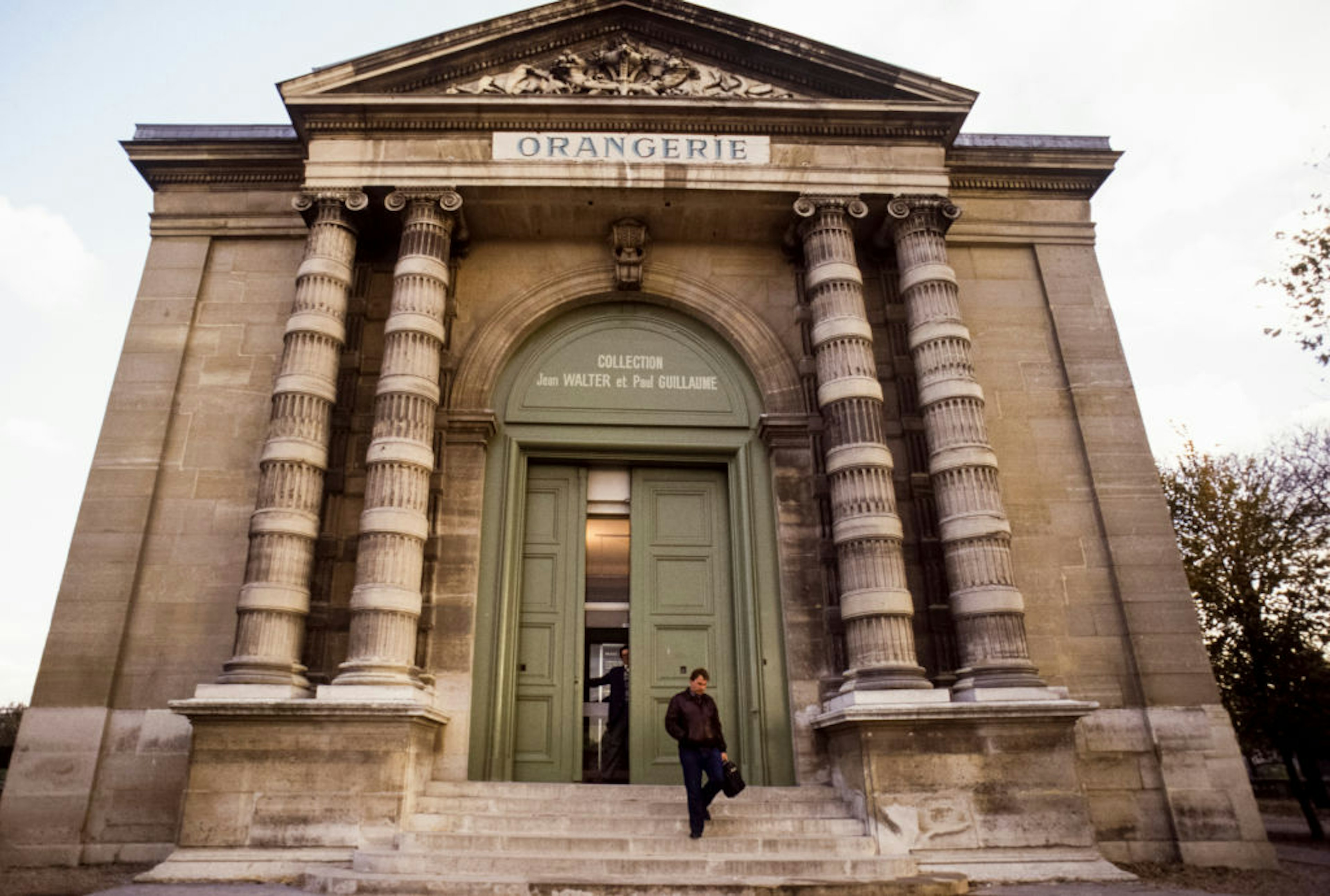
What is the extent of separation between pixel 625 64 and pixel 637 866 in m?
11.7

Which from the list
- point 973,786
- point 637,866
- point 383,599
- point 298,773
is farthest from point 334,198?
point 973,786

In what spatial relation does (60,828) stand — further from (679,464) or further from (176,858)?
(679,464)

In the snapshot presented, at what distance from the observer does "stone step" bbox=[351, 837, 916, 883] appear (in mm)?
8578

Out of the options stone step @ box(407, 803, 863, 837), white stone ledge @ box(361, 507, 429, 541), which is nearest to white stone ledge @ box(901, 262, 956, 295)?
stone step @ box(407, 803, 863, 837)

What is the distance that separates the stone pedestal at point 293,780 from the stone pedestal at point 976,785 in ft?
17.6

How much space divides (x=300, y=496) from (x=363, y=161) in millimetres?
5351

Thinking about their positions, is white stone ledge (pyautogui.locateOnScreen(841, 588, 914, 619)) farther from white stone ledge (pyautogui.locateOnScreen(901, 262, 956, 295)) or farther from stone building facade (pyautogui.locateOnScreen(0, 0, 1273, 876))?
white stone ledge (pyautogui.locateOnScreen(901, 262, 956, 295))

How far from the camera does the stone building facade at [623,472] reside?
10.8m

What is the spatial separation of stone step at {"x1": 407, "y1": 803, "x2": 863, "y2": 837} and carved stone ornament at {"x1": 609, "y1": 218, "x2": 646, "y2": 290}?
8.15 m

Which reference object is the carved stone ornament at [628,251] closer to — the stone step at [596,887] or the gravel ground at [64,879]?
the stone step at [596,887]

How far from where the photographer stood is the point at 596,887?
26.7ft

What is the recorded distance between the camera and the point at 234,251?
14.6 m

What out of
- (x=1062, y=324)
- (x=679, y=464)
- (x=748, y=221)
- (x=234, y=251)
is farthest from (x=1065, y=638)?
(x=234, y=251)

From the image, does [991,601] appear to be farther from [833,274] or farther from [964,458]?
[833,274]
